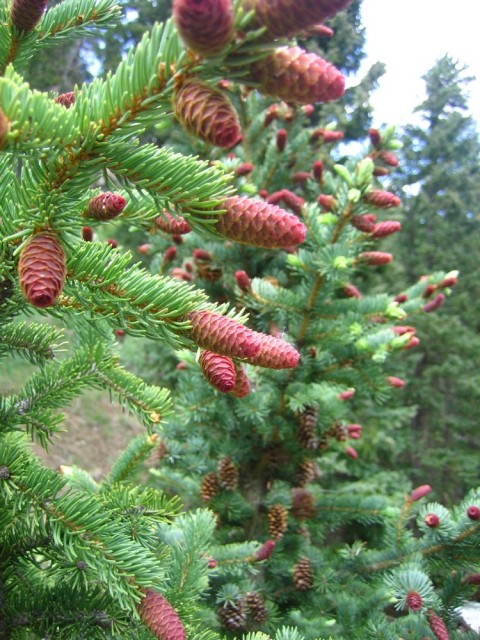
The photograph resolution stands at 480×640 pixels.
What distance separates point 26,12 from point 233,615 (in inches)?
88.7

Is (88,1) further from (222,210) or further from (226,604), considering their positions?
(226,604)

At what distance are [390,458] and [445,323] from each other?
3.16 metres

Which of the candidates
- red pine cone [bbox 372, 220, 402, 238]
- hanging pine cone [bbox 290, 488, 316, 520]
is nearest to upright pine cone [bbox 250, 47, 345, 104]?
red pine cone [bbox 372, 220, 402, 238]

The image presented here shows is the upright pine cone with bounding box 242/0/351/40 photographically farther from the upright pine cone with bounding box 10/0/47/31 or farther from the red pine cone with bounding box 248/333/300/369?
the upright pine cone with bounding box 10/0/47/31

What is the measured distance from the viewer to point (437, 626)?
1.58m

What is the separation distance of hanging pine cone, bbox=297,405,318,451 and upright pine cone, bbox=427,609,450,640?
1205 millimetres

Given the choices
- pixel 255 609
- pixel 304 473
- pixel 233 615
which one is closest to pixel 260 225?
pixel 233 615

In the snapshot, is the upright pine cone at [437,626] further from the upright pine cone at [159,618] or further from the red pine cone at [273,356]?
the red pine cone at [273,356]

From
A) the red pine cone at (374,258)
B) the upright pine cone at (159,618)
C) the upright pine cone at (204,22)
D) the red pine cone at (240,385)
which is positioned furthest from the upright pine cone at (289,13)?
the red pine cone at (374,258)

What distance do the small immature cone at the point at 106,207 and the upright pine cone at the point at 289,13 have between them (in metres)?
0.38

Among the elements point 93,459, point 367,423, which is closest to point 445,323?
point 367,423

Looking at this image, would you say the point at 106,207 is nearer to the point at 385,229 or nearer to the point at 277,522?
the point at 385,229

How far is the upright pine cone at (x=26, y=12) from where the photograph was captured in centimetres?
90

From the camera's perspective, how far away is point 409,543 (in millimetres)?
2258
